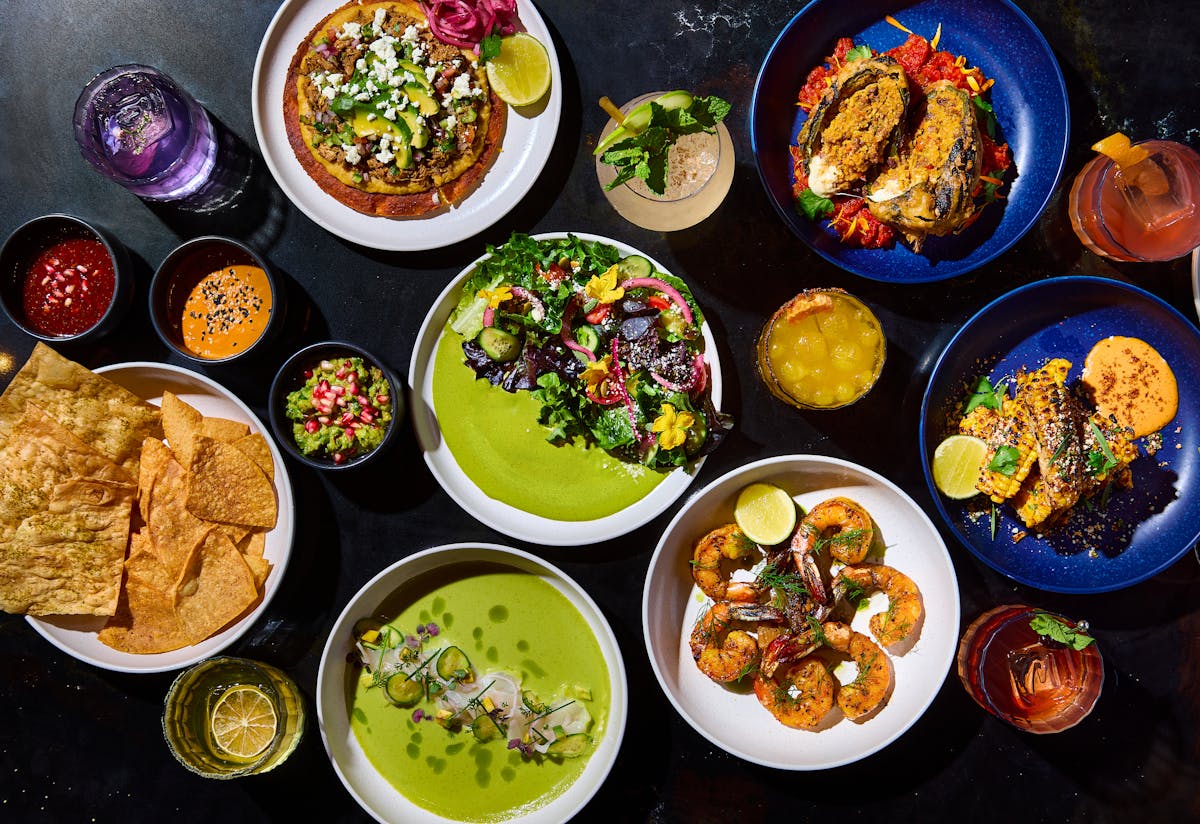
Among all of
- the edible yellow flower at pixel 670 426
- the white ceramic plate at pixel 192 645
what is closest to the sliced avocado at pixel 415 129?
the white ceramic plate at pixel 192 645

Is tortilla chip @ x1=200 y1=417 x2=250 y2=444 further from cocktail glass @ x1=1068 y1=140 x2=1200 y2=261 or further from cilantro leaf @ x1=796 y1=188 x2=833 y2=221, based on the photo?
cocktail glass @ x1=1068 y1=140 x2=1200 y2=261

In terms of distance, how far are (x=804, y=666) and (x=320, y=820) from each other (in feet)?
7.29

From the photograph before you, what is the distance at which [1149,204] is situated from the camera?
3.33 meters

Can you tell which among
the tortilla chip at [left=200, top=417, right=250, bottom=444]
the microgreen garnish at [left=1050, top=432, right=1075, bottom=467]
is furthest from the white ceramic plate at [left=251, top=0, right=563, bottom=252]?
the microgreen garnish at [left=1050, top=432, right=1075, bottom=467]

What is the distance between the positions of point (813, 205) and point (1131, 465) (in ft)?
5.74

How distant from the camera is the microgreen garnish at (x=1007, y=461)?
3.14 m

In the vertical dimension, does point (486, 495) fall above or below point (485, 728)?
above

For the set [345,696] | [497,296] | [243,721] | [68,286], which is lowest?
[243,721]

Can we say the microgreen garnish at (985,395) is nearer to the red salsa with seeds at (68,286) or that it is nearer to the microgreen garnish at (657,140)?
the microgreen garnish at (657,140)

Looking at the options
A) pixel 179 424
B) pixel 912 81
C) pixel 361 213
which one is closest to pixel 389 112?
pixel 361 213

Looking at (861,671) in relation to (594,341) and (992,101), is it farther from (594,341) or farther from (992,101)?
(992,101)

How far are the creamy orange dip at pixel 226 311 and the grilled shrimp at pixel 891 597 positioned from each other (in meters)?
2.68

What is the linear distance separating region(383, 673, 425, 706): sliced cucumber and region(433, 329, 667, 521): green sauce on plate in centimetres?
84

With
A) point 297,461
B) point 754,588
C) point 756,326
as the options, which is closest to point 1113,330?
point 756,326
